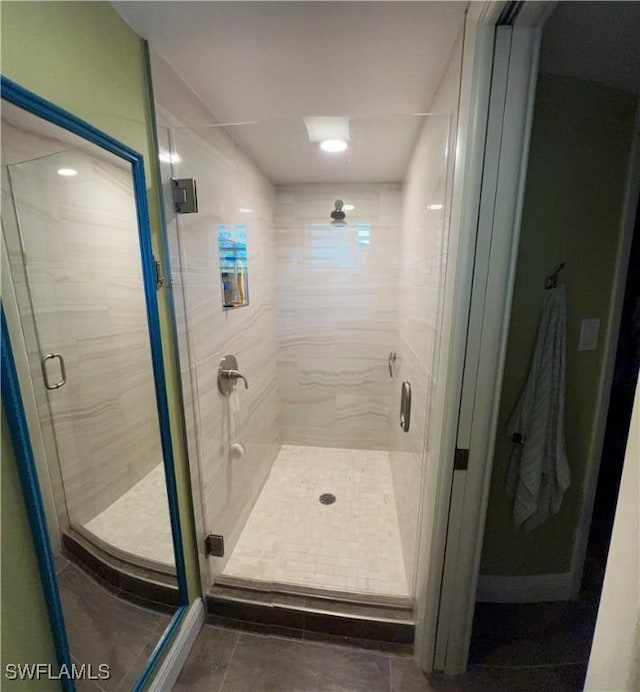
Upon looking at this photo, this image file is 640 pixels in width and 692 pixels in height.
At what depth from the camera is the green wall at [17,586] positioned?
64 centimetres

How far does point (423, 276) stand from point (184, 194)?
1.05 m

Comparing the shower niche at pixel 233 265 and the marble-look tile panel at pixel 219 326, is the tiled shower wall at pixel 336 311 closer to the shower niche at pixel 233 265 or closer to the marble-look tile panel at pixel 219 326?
the marble-look tile panel at pixel 219 326

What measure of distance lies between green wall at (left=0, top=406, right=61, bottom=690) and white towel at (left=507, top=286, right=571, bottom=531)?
1.61 m

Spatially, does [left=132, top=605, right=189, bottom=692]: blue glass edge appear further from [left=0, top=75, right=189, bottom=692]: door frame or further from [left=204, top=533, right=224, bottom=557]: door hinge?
[left=204, top=533, right=224, bottom=557]: door hinge

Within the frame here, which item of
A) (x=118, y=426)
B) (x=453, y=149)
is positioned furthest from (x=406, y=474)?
(x=453, y=149)

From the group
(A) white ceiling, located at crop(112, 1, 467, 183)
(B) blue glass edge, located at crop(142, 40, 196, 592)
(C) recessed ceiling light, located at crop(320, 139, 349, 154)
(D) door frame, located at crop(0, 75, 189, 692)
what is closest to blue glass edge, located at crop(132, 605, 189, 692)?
(D) door frame, located at crop(0, 75, 189, 692)

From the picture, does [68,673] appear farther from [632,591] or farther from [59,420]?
[632,591]

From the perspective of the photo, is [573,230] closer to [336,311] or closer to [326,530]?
[336,311]

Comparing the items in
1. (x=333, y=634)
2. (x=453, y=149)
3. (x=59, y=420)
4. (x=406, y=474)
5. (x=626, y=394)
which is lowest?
(x=333, y=634)

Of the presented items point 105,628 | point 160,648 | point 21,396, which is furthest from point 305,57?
point 160,648

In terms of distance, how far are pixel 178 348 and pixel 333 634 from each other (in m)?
1.40

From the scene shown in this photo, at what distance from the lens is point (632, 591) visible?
14.8 inches

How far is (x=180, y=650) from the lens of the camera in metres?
1.23

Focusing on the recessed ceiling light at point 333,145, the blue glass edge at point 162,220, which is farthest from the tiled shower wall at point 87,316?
the recessed ceiling light at point 333,145
